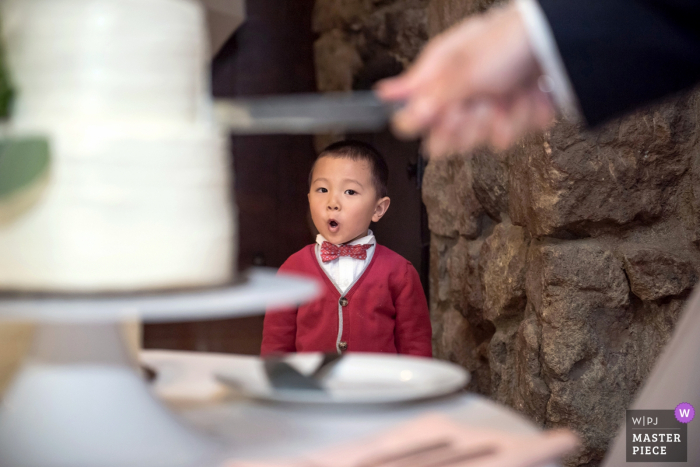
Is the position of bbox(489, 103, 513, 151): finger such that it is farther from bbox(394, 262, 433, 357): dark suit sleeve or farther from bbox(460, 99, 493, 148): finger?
bbox(394, 262, 433, 357): dark suit sleeve

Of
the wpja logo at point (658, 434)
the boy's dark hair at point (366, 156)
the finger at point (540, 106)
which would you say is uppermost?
the boy's dark hair at point (366, 156)

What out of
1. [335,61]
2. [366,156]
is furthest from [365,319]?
[335,61]

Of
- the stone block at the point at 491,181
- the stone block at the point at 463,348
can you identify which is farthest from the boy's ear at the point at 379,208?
the stone block at the point at 463,348

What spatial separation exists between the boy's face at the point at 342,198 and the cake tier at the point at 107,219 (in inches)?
47.6

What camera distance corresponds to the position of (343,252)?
1.70m

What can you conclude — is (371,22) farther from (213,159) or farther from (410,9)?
(213,159)

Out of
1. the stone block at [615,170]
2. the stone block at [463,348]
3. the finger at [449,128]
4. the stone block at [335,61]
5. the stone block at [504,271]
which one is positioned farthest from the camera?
the stone block at [335,61]

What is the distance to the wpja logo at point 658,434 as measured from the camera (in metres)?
0.72

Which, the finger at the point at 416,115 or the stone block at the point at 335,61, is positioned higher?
the stone block at the point at 335,61

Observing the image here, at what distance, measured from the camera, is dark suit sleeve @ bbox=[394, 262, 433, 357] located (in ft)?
5.37

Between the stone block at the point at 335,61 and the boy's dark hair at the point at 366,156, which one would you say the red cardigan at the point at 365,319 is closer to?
the boy's dark hair at the point at 366,156

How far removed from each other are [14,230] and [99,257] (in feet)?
0.22

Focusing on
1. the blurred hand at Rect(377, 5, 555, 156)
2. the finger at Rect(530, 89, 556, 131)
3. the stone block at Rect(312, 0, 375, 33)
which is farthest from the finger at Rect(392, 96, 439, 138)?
the stone block at Rect(312, 0, 375, 33)

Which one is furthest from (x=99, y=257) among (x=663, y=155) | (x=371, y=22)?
(x=371, y=22)
